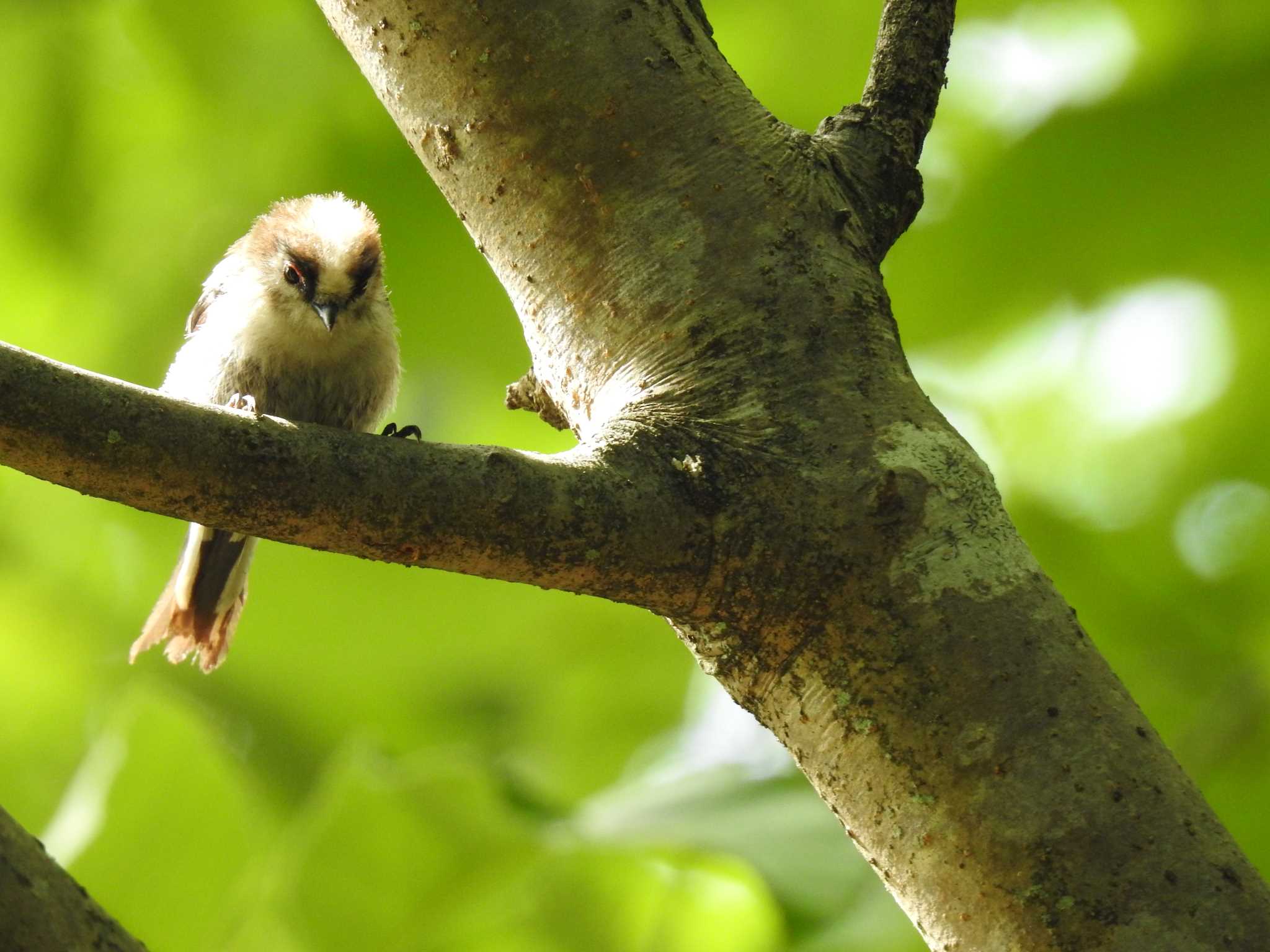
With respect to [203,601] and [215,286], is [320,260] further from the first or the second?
[203,601]

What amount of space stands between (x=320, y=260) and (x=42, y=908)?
41.1 inches

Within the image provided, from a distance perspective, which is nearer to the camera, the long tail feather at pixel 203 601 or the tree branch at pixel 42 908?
the tree branch at pixel 42 908

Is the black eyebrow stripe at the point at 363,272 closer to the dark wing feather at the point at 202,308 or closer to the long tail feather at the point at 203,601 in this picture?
the dark wing feather at the point at 202,308

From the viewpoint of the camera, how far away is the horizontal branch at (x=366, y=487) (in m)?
0.54

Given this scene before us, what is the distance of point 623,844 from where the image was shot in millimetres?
1412

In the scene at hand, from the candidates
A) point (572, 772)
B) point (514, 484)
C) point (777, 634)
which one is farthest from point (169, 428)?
point (572, 772)

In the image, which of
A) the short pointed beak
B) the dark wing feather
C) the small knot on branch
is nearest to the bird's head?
the short pointed beak

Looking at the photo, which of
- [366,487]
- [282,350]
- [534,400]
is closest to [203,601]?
[282,350]

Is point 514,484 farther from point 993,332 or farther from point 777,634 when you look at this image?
point 993,332

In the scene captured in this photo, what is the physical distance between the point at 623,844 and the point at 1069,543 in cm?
65

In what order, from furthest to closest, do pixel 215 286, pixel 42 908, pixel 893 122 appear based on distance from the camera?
pixel 215 286 < pixel 893 122 < pixel 42 908

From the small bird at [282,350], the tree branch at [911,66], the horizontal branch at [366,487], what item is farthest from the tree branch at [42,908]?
the small bird at [282,350]

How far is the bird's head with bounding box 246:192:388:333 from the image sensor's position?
→ 1.35 meters

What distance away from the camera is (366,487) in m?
0.58
